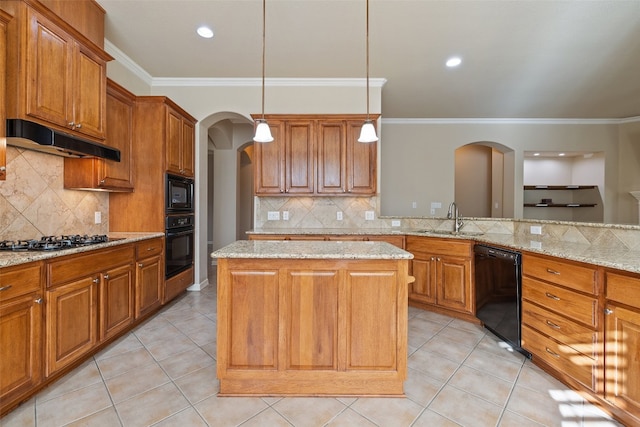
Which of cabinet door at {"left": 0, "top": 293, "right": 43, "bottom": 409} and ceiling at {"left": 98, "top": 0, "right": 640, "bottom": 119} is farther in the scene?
ceiling at {"left": 98, "top": 0, "right": 640, "bottom": 119}

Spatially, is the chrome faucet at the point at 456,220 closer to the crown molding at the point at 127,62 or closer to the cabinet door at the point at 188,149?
the cabinet door at the point at 188,149

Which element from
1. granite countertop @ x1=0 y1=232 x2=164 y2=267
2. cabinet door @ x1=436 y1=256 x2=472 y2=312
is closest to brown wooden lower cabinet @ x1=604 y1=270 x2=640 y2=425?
cabinet door @ x1=436 y1=256 x2=472 y2=312

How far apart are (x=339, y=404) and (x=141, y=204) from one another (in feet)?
9.27

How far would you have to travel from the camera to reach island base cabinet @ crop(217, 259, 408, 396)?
1.62 meters

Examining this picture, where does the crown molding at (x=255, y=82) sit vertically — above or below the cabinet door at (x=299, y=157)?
above

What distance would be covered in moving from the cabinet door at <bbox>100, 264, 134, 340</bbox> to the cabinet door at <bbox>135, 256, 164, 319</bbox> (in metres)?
0.09

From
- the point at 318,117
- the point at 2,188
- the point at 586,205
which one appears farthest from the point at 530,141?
the point at 2,188

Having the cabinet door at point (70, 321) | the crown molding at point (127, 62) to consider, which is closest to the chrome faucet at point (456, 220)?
the cabinet door at point (70, 321)

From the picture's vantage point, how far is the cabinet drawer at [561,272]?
1.64m

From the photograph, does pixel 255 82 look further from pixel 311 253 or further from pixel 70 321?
pixel 70 321

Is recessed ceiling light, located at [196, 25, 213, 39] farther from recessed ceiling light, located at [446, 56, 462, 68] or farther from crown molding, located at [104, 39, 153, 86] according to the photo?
recessed ceiling light, located at [446, 56, 462, 68]

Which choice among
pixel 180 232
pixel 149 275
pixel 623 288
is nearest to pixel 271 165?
pixel 180 232

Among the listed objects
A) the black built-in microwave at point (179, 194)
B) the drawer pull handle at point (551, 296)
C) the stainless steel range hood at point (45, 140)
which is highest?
the stainless steel range hood at point (45, 140)

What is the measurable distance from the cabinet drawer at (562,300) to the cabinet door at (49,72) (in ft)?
12.3
